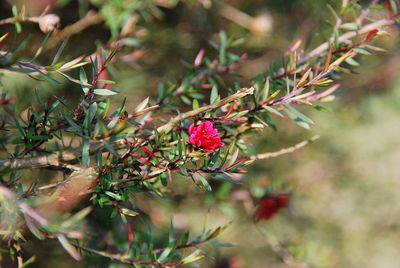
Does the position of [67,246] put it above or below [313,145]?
above

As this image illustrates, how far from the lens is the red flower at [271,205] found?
3.96 feet

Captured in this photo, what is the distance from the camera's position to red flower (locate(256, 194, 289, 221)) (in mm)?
1207

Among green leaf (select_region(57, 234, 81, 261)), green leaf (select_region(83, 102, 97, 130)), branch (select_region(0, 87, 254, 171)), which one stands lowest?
branch (select_region(0, 87, 254, 171))

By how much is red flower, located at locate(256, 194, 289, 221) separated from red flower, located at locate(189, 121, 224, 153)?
1.94 ft

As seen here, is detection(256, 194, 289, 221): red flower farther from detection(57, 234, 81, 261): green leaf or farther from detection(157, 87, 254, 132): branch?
detection(57, 234, 81, 261): green leaf

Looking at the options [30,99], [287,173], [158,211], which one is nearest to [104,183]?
[30,99]

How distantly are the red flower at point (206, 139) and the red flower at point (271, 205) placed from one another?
592mm

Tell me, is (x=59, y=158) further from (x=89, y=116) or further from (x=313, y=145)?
(x=313, y=145)

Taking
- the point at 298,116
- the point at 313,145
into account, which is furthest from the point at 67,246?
the point at 313,145

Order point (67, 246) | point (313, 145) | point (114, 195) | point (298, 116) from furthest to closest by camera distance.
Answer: point (313, 145) < point (298, 116) < point (114, 195) < point (67, 246)

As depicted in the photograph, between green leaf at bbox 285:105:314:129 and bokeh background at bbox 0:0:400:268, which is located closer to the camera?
green leaf at bbox 285:105:314:129

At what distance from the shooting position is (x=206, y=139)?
0.66m

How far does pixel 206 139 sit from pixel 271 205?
0.61m

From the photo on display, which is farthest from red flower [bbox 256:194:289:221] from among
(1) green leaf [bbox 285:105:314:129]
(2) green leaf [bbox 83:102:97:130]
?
(2) green leaf [bbox 83:102:97:130]
